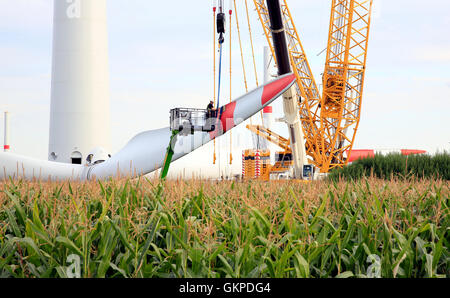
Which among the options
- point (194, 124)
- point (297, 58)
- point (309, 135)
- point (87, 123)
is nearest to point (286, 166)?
point (309, 135)

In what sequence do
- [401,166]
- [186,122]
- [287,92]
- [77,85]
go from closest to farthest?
[186,122], [401,166], [77,85], [287,92]

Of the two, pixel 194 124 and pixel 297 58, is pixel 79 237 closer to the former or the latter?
pixel 194 124

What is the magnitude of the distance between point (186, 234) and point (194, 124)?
29.1 ft

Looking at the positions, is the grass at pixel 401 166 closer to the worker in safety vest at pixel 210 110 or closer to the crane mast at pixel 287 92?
the crane mast at pixel 287 92

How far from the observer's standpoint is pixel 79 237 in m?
4.08

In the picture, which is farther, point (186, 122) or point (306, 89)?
point (306, 89)

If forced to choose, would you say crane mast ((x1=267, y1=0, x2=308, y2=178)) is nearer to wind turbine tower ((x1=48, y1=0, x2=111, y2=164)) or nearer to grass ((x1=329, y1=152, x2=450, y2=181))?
grass ((x1=329, y1=152, x2=450, y2=181))

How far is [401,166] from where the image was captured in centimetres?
2078

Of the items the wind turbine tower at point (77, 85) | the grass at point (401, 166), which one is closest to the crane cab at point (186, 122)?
the grass at point (401, 166)

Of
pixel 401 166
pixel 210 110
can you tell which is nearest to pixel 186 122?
pixel 210 110

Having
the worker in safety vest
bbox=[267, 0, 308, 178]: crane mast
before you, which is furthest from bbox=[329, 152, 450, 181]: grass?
the worker in safety vest

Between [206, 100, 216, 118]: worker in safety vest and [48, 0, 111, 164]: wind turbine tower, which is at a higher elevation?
[48, 0, 111, 164]: wind turbine tower

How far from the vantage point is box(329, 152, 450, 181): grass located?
20.3 meters

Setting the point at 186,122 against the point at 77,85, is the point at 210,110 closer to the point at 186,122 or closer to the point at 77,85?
the point at 186,122
